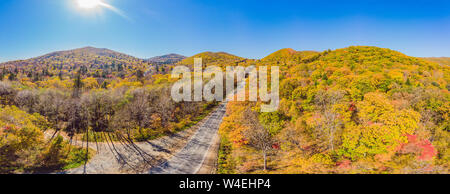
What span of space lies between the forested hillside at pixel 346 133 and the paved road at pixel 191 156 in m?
2.92

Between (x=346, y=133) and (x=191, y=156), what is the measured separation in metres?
17.6

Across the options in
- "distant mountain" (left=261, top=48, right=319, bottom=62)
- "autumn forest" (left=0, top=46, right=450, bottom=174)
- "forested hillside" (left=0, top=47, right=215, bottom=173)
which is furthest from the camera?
"distant mountain" (left=261, top=48, right=319, bottom=62)

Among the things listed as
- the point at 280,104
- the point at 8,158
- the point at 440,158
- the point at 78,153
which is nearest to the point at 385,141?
the point at 440,158

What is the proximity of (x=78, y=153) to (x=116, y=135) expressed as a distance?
6.29 metres

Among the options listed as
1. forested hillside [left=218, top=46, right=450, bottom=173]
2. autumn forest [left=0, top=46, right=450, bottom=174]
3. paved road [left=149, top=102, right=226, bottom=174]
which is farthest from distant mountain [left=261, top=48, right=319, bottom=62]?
paved road [left=149, top=102, right=226, bottom=174]

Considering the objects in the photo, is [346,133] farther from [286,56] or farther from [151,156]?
[286,56]

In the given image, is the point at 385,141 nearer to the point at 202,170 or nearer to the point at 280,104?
the point at 280,104

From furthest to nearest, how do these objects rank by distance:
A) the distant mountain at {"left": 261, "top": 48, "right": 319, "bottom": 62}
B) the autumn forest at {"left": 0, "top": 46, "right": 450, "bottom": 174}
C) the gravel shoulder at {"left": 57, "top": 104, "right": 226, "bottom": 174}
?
1. the distant mountain at {"left": 261, "top": 48, "right": 319, "bottom": 62}
2. the gravel shoulder at {"left": 57, "top": 104, "right": 226, "bottom": 174}
3. the autumn forest at {"left": 0, "top": 46, "right": 450, "bottom": 174}

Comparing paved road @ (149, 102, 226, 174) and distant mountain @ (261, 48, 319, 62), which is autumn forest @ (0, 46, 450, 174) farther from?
distant mountain @ (261, 48, 319, 62)

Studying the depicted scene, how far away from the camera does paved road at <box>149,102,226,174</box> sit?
55.2 ft

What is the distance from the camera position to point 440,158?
11656 mm

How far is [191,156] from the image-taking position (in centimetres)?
1998

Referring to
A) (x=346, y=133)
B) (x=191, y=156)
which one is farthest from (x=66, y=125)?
(x=346, y=133)

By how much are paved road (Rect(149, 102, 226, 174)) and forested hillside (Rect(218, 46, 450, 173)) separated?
2.92 metres
